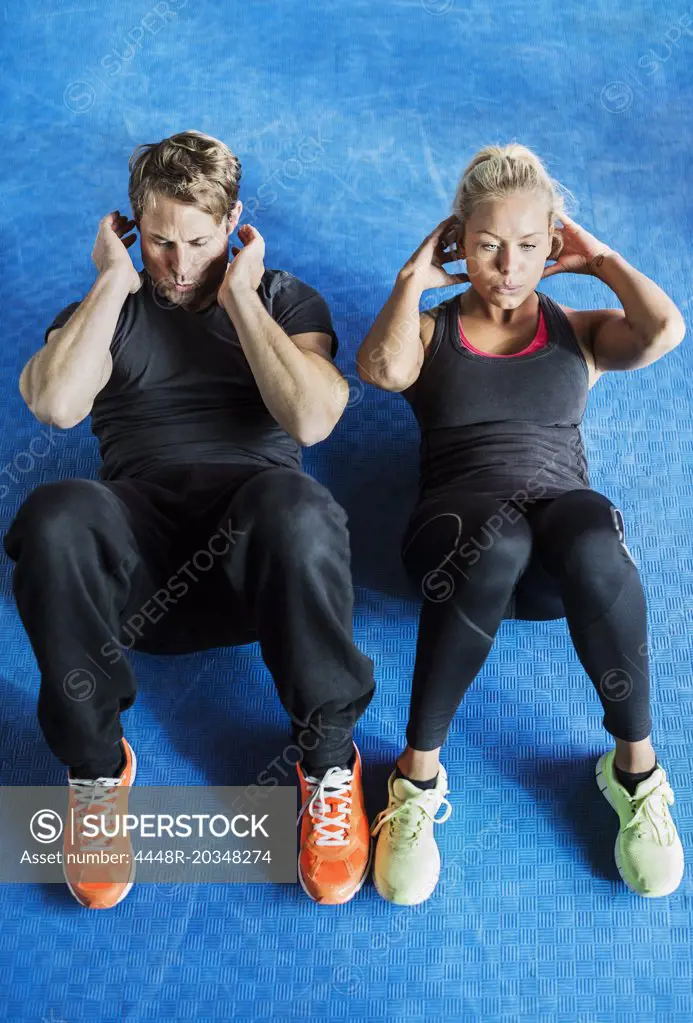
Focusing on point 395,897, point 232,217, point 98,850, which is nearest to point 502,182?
point 232,217

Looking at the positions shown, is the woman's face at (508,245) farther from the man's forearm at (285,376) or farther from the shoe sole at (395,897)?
the shoe sole at (395,897)

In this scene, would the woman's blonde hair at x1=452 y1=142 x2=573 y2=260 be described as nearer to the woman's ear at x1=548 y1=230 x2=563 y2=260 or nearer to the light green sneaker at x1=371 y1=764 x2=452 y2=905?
the woman's ear at x1=548 y1=230 x2=563 y2=260

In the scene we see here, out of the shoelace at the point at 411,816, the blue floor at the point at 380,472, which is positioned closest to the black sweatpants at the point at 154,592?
the shoelace at the point at 411,816

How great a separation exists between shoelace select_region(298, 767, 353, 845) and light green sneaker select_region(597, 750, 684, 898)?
1.44 feet

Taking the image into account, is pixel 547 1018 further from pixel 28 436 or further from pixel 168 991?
pixel 28 436

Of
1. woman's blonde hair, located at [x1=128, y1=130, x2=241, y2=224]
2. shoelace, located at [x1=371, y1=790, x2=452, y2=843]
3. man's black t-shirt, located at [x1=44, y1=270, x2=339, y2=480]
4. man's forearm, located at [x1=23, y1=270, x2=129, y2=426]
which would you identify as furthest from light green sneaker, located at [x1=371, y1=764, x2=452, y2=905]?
woman's blonde hair, located at [x1=128, y1=130, x2=241, y2=224]

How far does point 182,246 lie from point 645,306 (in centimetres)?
82

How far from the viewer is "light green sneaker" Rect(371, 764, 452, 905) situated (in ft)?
4.79

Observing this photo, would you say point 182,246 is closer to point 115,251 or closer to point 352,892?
point 115,251

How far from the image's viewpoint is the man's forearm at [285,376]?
5.02ft

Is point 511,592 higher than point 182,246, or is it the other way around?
point 182,246

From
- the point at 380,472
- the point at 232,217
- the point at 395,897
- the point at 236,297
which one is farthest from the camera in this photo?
the point at 380,472

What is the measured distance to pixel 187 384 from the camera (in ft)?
5.58

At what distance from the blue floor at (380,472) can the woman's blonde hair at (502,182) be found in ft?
1.42
